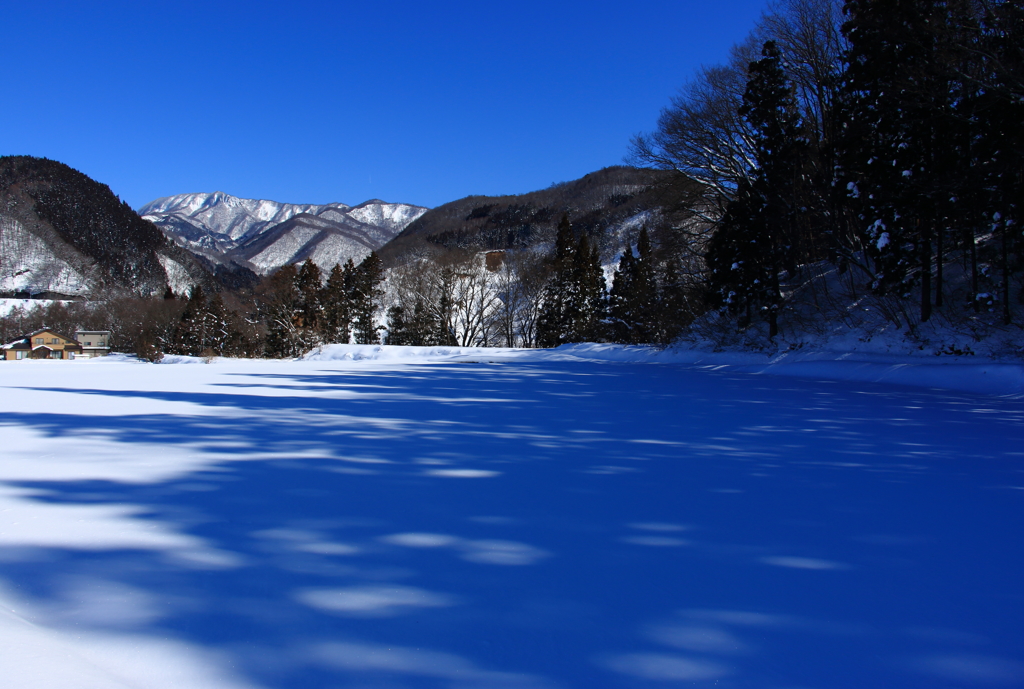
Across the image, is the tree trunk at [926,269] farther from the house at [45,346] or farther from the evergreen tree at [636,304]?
the house at [45,346]

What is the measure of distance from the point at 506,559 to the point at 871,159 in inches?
590

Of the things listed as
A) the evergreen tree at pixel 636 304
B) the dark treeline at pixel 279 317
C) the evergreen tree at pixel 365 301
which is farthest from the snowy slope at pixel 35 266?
the evergreen tree at pixel 636 304

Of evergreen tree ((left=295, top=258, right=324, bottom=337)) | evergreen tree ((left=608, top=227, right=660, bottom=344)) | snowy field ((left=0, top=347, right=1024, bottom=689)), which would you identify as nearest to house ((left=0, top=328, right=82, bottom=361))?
evergreen tree ((left=295, top=258, right=324, bottom=337))

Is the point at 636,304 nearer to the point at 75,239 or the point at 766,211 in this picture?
the point at 766,211

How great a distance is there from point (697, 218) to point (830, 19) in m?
7.15

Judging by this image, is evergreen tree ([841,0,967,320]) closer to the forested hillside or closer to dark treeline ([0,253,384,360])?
dark treeline ([0,253,384,360])

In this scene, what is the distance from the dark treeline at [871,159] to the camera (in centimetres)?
1032

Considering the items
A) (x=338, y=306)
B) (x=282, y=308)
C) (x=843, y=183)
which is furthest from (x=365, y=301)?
(x=843, y=183)

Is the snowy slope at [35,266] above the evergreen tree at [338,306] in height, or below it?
above

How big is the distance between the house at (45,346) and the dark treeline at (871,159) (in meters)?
67.2

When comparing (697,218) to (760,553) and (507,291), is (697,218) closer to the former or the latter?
(507,291)

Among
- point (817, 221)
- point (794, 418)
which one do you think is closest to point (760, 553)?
point (794, 418)

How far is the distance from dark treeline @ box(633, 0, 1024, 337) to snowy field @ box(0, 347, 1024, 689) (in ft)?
30.0

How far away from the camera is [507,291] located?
118 ft
